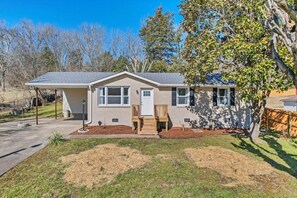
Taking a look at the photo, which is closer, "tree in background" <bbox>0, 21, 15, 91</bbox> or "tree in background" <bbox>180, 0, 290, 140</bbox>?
"tree in background" <bbox>180, 0, 290, 140</bbox>

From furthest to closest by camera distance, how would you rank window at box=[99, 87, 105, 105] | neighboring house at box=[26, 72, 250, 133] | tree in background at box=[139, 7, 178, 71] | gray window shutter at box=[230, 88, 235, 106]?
tree in background at box=[139, 7, 178, 71] → gray window shutter at box=[230, 88, 235, 106] → window at box=[99, 87, 105, 105] → neighboring house at box=[26, 72, 250, 133]

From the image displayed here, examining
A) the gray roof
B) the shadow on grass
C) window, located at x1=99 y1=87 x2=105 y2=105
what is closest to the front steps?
the gray roof

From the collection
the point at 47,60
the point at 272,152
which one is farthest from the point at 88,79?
the point at 47,60

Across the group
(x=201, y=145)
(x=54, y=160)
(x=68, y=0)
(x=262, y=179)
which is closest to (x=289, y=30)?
(x=262, y=179)

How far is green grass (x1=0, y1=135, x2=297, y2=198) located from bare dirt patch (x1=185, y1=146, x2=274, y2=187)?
0.30 meters

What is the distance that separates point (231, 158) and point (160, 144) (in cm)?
313

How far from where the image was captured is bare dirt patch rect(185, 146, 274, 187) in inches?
259

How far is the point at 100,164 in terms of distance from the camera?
7363mm

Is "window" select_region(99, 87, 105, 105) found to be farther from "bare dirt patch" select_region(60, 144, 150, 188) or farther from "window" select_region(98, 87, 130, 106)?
"bare dirt patch" select_region(60, 144, 150, 188)

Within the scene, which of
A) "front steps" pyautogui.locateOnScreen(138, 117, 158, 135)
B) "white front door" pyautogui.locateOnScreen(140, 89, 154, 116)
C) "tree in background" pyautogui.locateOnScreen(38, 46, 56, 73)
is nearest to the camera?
"front steps" pyautogui.locateOnScreen(138, 117, 158, 135)

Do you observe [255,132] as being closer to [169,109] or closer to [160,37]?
[169,109]

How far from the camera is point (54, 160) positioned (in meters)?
7.80

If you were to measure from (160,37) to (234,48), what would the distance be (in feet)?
89.2

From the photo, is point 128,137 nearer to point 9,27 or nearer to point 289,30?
point 289,30
